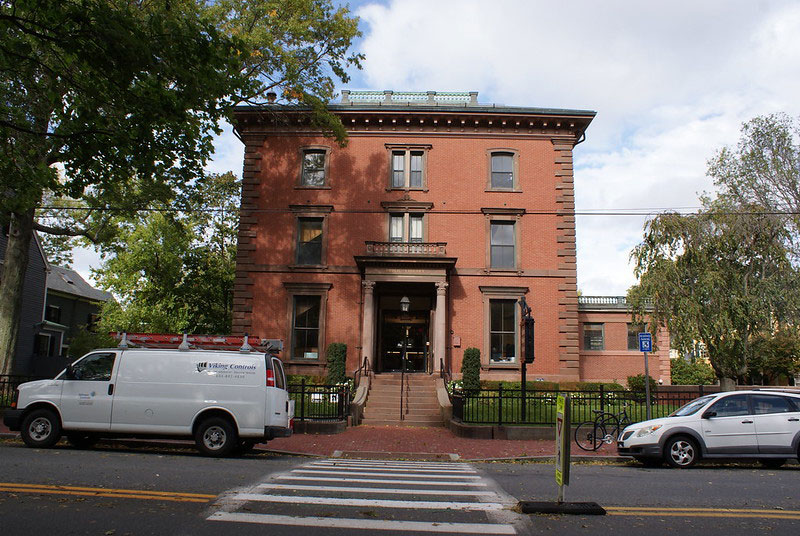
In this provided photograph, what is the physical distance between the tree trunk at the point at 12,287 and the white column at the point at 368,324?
473 inches

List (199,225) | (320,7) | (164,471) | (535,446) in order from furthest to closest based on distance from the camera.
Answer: (199,225)
(320,7)
(535,446)
(164,471)

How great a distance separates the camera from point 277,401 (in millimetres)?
11891

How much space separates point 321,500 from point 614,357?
958 inches

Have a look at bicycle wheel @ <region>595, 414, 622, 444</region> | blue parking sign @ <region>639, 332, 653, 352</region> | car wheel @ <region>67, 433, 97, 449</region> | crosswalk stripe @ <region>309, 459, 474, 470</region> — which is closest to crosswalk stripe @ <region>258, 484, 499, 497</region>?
crosswalk stripe @ <region>309, 459, 474, 470</region>

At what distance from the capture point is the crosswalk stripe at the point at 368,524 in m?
5.71

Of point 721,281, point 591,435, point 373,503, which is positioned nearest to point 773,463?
point 591,435

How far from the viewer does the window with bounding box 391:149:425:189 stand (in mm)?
26547

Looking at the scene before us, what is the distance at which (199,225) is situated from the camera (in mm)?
37031

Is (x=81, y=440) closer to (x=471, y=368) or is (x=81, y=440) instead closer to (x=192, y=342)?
(x=192, y=342)

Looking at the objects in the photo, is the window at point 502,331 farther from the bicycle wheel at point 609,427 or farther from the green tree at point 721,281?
the bicycle wheel at point 609,427

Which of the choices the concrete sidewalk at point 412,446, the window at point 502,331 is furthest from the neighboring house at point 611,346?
the concrete sidewalk at point 412,446

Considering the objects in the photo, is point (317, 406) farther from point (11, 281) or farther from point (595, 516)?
point (595, 516)

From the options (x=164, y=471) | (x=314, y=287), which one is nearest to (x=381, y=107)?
(x=314, y=287)

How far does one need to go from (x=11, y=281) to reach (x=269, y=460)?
1249cm
